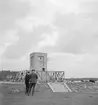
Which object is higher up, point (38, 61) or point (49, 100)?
point (38, 61)

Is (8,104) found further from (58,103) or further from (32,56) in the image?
(32,56)

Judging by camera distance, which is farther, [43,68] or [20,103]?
[43,68]

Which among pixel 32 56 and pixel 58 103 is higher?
pixel 32 56

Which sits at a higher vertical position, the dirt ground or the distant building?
the distant building

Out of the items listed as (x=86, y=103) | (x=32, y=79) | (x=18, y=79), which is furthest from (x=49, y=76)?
(x=86, y=103)

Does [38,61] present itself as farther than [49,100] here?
Yes

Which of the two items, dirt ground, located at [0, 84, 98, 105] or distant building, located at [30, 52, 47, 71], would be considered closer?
dirt ground, located at [0, 84, 98, 105]

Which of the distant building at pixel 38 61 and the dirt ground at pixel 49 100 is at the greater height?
the distant building at pixel 38 61

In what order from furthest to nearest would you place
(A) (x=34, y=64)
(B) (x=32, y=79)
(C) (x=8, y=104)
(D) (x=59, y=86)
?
1. (A) (x=34, y=64)
2. (D) (x=59, y=86)
3. (B) (x=32, y=79)
4. (C) (x=8, y=104)

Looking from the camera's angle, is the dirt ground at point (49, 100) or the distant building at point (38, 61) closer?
the dirt ground at point (49, 100)

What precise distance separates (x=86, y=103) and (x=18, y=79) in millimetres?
32722

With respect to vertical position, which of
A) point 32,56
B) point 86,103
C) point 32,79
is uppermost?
point 32,56

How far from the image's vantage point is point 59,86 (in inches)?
1210

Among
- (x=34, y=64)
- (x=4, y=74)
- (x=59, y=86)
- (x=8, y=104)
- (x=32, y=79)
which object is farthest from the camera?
(x=4, y=74)
